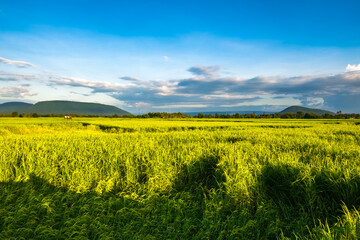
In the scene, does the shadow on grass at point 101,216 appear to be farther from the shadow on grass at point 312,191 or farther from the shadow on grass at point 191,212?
the shadow on grass at point 312,191

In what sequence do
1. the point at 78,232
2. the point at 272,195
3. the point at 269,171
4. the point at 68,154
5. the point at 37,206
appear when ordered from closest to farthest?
1. the point at 78,232
2. the point at 37,206
3. the point at 272,195
4. the point at 269,171
5. the point at 68,154

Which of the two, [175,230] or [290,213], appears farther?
[290,213]

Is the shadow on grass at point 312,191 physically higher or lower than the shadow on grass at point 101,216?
higher

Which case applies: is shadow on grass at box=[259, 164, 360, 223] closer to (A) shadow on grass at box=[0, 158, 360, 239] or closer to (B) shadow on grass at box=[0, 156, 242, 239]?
(A) shadow on grass at box=[0, 158, 360, 239]

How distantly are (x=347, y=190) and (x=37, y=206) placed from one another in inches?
254

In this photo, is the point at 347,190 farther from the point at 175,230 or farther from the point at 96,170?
the point at 96,170

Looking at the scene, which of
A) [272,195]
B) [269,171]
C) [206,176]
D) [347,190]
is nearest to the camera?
[347,190]

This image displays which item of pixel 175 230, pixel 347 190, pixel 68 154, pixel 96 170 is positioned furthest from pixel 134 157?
pixel 347 190

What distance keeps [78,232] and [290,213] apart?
13.4 ft

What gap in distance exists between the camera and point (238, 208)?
13.3 ft

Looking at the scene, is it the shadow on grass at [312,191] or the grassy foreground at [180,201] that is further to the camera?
the shadow on grass at [312,191]

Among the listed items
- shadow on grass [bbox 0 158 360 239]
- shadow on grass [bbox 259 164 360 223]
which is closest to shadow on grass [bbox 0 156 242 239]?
shadow on grass [bbox 0 158 360 239]

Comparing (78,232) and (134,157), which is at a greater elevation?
(134,157)

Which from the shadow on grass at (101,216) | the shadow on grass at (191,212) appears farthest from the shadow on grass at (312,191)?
the shadow on grass at (101,216)
